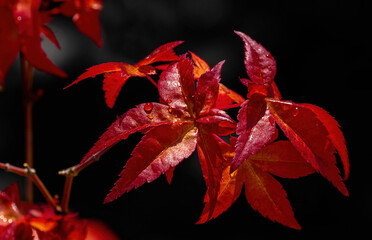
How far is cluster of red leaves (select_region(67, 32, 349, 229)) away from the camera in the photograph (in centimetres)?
35

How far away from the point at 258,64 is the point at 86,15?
40 centimetres

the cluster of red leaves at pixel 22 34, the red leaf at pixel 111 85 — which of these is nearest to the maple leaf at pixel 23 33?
the cluster of red leaves at pixel 22 34

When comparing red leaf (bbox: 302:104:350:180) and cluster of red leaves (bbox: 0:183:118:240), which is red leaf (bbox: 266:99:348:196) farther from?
cluster of red leaves (bbox: 0:183:118:240)

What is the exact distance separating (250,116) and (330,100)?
2.61 feet

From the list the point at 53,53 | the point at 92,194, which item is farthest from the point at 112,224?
the point at 53,53

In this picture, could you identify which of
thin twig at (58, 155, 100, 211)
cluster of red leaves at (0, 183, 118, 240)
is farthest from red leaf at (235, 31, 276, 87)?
cluster of red leaves at (0, 183, 118, 240)

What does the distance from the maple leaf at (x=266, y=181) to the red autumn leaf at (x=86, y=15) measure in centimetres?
40

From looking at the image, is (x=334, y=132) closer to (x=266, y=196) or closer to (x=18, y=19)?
(x=266, y=196)

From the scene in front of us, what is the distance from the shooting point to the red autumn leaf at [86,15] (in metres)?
0.66

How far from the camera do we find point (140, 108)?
1.24 feet

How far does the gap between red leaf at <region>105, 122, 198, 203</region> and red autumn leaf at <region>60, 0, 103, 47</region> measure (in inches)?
14.6

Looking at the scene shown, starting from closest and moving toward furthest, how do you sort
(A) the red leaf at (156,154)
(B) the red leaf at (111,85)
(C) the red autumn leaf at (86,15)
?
1. (A) the red leaf at (156,154)
2. (B) the red leaf at (111,85)
3. (C) the red autumn leaf at (86,15)

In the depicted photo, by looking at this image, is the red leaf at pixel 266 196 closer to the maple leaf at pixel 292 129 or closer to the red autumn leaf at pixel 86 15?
the maple leaf at pixel 292 129

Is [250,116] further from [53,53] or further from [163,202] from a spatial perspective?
[53,53]
